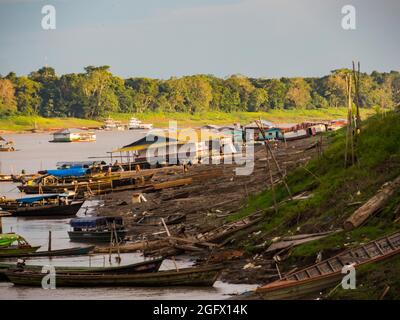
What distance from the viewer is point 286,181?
41.1m

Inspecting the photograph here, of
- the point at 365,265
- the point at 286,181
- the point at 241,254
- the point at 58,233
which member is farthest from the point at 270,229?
the point at 58,233

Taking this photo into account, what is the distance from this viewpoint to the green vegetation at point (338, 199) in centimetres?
3002

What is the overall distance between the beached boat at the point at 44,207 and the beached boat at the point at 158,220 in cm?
1073

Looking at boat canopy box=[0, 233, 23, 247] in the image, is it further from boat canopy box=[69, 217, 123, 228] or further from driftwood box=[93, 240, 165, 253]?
boat canopy box=[69, 217, 123, 228]

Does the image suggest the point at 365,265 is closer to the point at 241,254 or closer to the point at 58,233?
the point at 241,254

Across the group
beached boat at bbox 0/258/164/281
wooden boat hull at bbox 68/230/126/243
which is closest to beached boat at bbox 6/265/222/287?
beached boat at bbox 0/258/164/281

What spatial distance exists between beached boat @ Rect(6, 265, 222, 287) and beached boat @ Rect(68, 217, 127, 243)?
31.6 ft

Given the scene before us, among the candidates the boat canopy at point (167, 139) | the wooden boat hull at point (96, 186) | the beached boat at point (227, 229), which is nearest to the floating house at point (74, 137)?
the boat canopy at point (167, 139)

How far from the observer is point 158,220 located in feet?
151

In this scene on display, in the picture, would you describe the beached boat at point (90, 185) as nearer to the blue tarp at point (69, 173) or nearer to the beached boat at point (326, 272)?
the blue tarp at point (69, 173)

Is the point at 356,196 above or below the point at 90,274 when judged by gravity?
above

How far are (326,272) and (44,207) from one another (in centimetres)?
3263

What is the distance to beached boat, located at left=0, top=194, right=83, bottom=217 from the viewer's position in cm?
5684

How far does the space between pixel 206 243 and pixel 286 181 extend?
650cm
